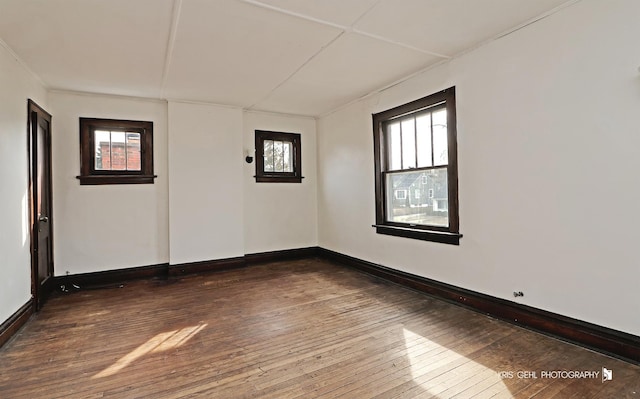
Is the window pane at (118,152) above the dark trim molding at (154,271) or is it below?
above

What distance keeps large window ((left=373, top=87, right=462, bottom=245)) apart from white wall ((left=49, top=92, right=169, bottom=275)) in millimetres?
3281

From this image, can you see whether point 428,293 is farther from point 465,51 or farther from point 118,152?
point 118,152

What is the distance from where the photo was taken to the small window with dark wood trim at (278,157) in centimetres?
564

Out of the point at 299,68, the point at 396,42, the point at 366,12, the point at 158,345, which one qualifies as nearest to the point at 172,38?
the point at 299,68

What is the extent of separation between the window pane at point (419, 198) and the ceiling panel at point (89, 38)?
3068 millimetres

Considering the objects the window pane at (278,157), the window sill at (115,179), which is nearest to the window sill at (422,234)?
the window pane at (278,157)

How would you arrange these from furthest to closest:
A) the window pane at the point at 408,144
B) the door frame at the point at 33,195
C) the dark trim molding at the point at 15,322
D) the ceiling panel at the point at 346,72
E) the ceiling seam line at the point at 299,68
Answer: the window pane at the point at 408,144 → the door frame at the point at 33,195 → the ceiling panel at the point at 346,72 → the ceiling seam line at the point at 299,68 → the dark trim molding at the point at 15,322

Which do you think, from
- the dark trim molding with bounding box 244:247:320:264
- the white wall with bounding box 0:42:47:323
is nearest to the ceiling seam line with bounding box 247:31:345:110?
the dark trim molding with bounding box 244:247:320:264

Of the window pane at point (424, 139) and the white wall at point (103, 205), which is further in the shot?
the white wall at point (103, 205)

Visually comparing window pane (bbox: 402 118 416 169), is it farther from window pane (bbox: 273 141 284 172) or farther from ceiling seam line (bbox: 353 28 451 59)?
window pane (bbox: 273 141 284 172)

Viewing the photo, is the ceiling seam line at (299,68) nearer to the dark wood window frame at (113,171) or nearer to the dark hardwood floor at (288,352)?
the dark wood window frame at (113,171)

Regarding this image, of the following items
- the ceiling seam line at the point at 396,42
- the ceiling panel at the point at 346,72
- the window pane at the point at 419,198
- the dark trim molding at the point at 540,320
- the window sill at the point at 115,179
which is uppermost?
the ceiling panel at the point at 346,72

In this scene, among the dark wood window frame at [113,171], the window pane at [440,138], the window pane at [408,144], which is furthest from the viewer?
the dark wood window frame at [113,171]

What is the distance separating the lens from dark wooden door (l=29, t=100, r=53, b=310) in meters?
3.47
